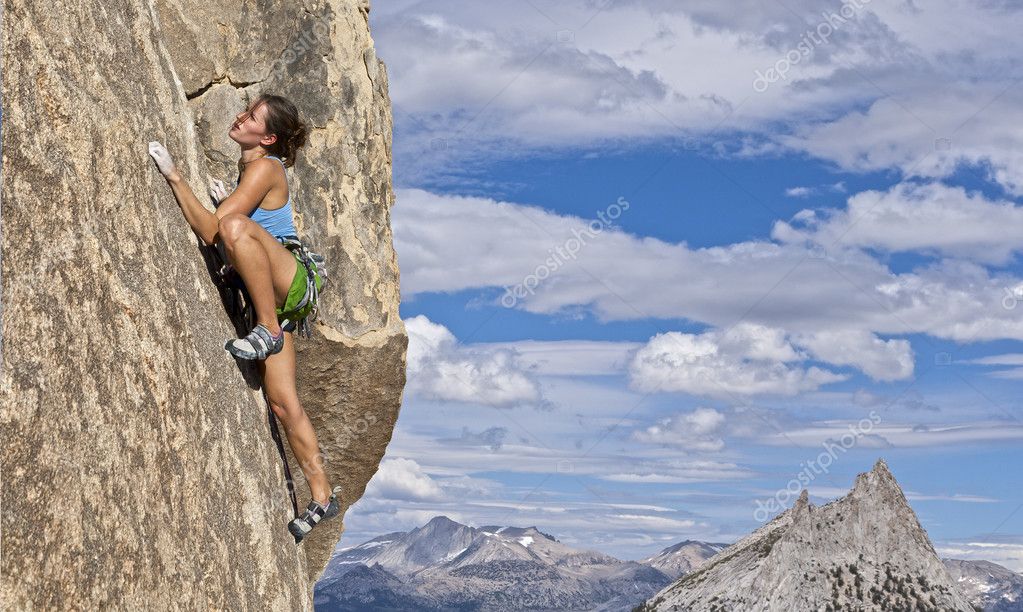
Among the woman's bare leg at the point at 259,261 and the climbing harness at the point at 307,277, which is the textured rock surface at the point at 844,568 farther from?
the woman's bare leg at the point at 259,261

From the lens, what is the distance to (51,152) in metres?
9.23

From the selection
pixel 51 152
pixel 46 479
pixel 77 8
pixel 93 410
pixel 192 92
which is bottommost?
pixel 46 479

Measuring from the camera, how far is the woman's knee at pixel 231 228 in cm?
1164

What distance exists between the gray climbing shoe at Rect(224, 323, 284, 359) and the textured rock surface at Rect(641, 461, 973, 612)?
581 ft

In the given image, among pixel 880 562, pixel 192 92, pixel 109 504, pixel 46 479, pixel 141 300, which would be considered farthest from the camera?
pixel 880 562

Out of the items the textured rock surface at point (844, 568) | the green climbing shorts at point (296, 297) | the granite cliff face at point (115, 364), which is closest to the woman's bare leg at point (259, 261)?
the green climbing shorts at point (296, 297)

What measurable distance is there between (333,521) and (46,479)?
1135 cm

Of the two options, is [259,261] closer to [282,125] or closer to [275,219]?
[275,219]

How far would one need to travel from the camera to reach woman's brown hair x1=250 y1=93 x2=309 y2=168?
1311cm

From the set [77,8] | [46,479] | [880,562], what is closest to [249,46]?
[77,8]

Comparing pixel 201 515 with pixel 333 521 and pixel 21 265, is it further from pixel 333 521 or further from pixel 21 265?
pixel 333 521

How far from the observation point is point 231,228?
11648mm

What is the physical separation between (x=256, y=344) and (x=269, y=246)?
120cm

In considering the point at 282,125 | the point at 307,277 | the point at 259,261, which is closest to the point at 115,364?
the point at 259,261
